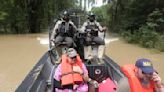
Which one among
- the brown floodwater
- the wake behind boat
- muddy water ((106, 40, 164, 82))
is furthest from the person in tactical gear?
muddy water ((106, 40, 164, 82))

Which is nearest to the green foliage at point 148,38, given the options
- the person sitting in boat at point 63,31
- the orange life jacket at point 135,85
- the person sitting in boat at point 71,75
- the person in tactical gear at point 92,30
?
the person in tactical gear at point 92,30

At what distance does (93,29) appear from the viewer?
912 cm

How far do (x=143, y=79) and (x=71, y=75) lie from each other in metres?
2.04

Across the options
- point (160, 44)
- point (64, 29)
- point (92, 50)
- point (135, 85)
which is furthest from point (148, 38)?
point (135, 85)

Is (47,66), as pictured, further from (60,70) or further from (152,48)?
(152,48)

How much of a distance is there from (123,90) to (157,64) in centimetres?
890

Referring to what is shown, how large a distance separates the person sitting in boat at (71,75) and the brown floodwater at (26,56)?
12.2ft

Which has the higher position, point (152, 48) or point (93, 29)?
Result: point (93, 29)

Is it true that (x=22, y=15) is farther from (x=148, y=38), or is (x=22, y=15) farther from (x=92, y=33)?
(x=92, y=33)

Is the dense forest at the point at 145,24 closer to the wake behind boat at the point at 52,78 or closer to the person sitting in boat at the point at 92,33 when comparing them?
the person sitting in boat at the point at 92,33

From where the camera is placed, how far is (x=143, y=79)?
3.56 meters

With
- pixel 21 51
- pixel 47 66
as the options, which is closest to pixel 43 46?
pixel 21 51

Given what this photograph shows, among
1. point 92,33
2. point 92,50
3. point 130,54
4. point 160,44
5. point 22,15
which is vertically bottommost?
point 130,54

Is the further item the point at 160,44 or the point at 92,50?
the point at 160,44
